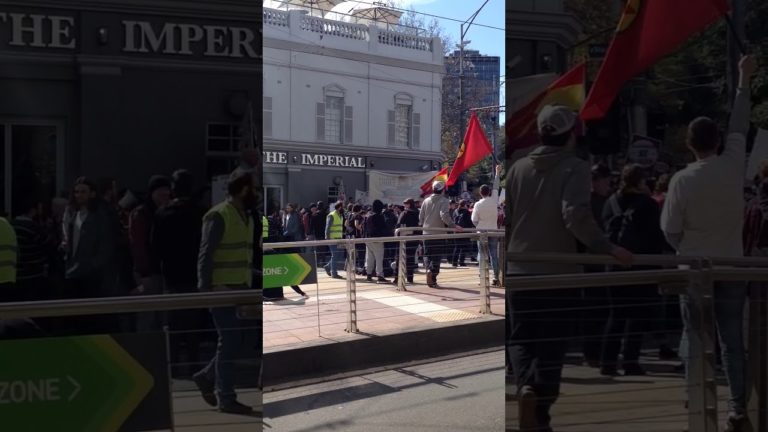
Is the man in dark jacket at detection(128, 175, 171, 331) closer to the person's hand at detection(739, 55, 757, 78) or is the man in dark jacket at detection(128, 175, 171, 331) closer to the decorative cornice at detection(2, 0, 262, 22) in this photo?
the decorative cornice at detection(2, 0, 262, 22)

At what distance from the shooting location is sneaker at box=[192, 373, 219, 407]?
2.29 metres

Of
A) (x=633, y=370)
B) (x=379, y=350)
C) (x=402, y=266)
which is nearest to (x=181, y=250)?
(x=633, y=370)

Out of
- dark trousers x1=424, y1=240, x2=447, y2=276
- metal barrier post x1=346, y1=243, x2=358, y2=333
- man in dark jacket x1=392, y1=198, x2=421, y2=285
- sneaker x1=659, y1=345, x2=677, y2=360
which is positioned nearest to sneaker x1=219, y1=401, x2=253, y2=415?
sneaker x1=659, y1=345, x2=677, y2=360

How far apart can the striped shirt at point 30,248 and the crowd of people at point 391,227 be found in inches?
53.3

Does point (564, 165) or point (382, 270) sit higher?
point (564, 165)

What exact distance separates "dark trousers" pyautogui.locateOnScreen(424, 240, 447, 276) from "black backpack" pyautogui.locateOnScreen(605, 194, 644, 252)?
298cm

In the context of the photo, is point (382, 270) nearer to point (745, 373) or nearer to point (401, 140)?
point (401, 140)

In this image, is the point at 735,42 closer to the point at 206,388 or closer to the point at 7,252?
the point at 206,388

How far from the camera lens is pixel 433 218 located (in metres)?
4.31

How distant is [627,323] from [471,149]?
1.37 meters

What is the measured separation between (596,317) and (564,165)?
486 mm

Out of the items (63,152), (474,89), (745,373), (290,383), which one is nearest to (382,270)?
(290,383)

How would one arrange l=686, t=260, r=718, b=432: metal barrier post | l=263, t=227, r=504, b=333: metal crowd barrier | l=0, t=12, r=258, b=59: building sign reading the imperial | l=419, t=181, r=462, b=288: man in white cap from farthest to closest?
l=263, t=227, r=504, b=333: metal crowd barrier, l=419, t=181, r=462, b=288: man in white cap, l=686, t=260, r=718, b=432: metal barrier post, l=0, t=12, r=258, b=59: building sign reading the imperial

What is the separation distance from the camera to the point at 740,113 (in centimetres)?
256
